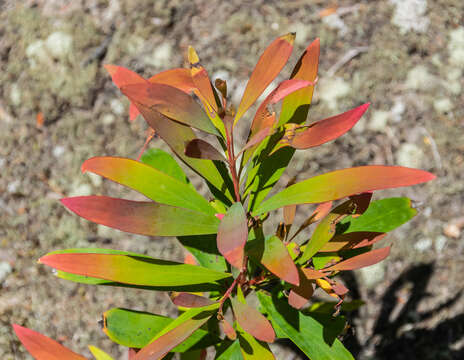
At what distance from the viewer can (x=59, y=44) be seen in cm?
205

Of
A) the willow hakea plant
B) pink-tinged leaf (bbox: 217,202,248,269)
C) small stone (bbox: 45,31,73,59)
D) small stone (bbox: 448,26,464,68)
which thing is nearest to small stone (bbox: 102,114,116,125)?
small stone (bbox: 45,31,73,59)

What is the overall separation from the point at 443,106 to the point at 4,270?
2049 mm

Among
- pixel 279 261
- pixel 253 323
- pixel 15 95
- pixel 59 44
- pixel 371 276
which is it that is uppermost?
pixel 59 44

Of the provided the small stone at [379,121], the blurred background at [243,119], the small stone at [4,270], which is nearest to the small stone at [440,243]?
the blurred background at [243,119]

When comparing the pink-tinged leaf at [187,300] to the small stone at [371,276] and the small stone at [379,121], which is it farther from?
the small stone at [379,121]

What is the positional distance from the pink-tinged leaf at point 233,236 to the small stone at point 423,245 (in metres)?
1.25

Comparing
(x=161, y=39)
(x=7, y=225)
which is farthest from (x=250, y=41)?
(x=7, y=225)

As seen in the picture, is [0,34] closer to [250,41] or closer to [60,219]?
[60,219]

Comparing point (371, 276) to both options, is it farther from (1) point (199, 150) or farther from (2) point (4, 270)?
(2) point (4, 270)

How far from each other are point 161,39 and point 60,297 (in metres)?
1.26

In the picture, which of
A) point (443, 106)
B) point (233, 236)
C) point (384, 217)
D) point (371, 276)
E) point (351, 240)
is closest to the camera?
point (233, 236)

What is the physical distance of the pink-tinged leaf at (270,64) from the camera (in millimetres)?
778

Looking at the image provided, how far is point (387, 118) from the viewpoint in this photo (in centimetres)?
190

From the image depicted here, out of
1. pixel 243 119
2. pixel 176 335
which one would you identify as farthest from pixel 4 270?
pixel 176 335
